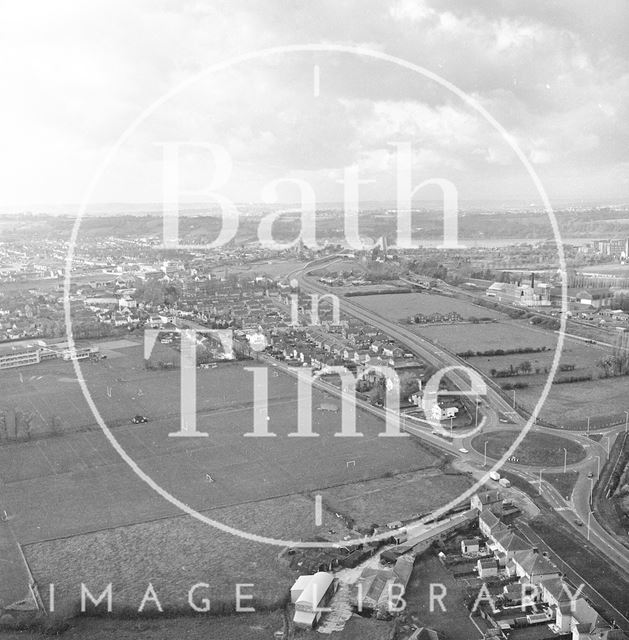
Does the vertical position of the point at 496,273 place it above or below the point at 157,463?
above

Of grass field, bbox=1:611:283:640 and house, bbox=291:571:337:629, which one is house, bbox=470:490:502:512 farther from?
grass field, bbox=1:611:283:640

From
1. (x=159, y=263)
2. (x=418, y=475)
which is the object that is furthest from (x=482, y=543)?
(x=159, y=263)

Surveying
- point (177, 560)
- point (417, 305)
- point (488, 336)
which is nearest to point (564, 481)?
point (177, 560)

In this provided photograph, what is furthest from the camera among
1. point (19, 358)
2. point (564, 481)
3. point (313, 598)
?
point (19, 358)

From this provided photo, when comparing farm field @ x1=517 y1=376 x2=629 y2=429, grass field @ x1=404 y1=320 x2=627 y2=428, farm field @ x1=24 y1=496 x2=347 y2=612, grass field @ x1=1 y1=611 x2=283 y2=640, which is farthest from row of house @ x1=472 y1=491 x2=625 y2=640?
grass field @ x1=404 y1=320 x2=627 y2=428

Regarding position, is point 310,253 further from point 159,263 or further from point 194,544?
point 194,544

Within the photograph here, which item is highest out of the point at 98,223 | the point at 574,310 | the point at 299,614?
the point at 98,223

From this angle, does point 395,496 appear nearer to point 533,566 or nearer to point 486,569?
point 486,569
